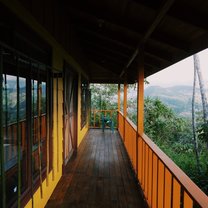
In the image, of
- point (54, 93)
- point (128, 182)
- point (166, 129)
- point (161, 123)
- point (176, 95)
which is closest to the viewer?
point (54, 93)

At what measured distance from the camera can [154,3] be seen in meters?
2.36

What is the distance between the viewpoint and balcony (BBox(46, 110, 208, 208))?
5.98 ft

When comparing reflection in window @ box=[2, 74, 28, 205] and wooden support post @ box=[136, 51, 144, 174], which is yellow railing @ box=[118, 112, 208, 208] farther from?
reflection in window @ box=[2, 74, 28, 205]

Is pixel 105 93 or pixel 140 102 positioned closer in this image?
pixel 140 102

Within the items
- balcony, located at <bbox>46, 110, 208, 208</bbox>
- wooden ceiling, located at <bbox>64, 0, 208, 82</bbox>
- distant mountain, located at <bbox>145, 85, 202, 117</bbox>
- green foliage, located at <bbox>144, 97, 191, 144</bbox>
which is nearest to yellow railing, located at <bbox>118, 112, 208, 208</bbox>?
balcony, located at <bbox>46, 110, 208, 208</bbox>

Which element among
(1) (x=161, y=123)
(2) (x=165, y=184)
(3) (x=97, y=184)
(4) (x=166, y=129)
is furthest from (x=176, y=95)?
(2) (x=165, y=184)

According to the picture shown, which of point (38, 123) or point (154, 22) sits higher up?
point (154, 22)

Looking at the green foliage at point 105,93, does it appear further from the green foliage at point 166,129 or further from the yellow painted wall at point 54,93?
the yellow painted wall at point 54,93

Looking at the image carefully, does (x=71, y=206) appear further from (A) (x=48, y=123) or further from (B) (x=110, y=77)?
(B) (x=110, y=77)

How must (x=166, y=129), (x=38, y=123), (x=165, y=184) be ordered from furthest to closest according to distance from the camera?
1. (x=166, y=129)
2. (x=38, y=123)
3. (x=165, y=184)

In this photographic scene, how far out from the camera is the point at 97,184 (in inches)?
154

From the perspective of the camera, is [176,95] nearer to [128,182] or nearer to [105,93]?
[105,93]

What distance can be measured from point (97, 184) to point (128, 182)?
56 centimetres

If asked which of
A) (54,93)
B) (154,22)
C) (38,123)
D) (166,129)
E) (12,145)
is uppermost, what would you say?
(154,22)
